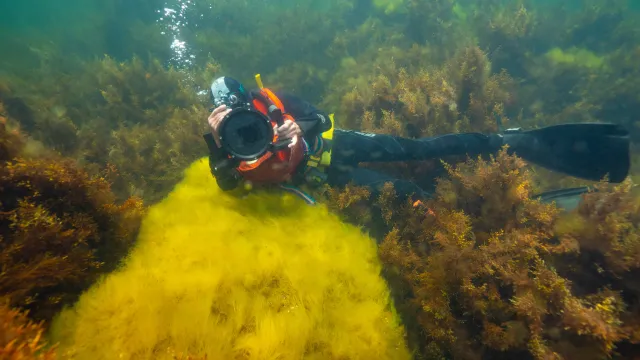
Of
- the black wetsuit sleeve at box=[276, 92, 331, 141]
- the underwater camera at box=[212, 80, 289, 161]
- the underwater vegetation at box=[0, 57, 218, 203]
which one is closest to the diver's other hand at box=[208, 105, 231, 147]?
the underwater camera at box=[212, 80, 289, 161]

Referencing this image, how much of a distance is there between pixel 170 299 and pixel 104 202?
1.17 meters

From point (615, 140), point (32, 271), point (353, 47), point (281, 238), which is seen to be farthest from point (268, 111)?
point (353, 47)

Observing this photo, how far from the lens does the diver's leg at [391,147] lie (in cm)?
454

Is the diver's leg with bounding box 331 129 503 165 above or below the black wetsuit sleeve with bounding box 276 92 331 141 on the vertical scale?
below

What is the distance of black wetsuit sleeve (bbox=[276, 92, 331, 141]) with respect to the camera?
3758 mm

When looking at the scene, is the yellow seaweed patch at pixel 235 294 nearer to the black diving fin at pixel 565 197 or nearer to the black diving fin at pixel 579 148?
the black diving fin at pixel 565 197

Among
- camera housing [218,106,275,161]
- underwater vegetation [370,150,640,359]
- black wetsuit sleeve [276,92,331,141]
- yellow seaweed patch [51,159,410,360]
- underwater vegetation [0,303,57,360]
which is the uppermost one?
camera housing [218,106,275,161]

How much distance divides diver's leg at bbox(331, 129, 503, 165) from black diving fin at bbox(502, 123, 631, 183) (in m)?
0.47

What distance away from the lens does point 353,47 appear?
35.9 feet

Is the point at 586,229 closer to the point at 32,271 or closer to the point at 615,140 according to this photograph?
the point at 615,140

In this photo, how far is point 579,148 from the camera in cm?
428

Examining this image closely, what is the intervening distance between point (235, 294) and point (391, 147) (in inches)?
122

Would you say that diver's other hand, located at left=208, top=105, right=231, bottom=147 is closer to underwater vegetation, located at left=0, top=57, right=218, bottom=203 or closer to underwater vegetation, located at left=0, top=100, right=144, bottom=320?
underwater vegetation, located at left=0, top=100, right=144, bottom=320

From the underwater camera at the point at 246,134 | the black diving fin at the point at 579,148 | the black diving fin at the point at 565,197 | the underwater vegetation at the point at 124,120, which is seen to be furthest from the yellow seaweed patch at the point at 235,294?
the black diving fin at the point at 579,148
